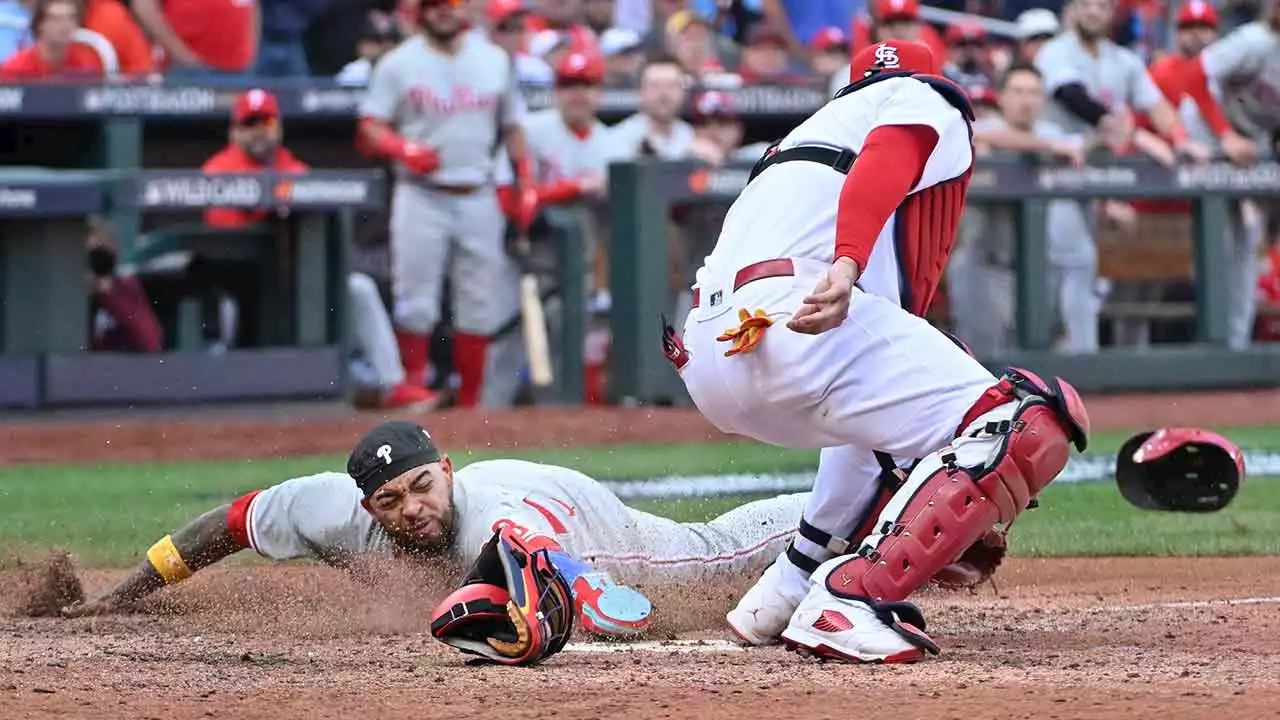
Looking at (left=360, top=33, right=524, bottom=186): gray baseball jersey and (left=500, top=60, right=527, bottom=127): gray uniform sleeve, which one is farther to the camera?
(left=500, top=60, right=527, bottom=127): gray uniform sleeve

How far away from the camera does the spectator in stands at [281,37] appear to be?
42.2 ft

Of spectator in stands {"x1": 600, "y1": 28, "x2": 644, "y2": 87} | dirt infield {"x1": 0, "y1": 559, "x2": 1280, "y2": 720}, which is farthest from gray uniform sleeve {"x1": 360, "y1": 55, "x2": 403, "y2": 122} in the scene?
dirt infield {"x1": 0, "y1": 559, "x2": 1280, "y2": 720}

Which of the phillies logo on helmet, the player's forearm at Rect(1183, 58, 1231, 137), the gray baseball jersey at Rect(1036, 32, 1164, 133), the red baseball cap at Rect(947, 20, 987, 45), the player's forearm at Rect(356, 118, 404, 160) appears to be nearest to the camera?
the phillies logo on helmet

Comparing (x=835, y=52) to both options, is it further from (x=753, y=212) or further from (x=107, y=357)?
(x=753, y=212)

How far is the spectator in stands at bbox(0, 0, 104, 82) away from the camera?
1149 cm

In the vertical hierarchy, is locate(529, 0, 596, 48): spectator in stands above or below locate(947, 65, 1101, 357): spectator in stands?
above

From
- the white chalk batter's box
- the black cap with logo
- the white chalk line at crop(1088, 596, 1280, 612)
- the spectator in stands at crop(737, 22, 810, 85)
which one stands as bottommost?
the white chalk batter's box

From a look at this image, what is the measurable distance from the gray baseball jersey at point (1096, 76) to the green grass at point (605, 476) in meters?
2.61

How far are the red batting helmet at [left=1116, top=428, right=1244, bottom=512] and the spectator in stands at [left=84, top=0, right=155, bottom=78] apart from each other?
6883 millimetres

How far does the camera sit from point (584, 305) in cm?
1191

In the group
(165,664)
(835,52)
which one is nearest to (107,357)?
(835,52)

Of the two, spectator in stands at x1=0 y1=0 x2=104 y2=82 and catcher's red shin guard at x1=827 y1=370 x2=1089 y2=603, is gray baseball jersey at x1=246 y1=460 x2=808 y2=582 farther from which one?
spectator in stands at x1=0 y1=0 x2=104 y2=82

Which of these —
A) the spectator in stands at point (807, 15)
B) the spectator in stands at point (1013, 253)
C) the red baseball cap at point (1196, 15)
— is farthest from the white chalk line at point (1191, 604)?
the spectator in stands at point (807, 15)

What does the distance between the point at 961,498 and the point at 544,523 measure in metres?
1.15
